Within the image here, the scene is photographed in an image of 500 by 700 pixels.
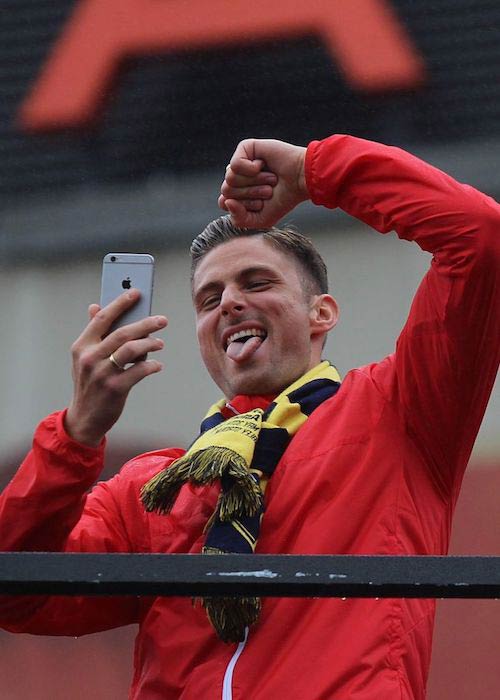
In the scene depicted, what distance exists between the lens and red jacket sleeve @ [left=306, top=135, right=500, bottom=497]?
171cm

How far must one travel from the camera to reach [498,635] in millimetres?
3252

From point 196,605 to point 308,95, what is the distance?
2503mm

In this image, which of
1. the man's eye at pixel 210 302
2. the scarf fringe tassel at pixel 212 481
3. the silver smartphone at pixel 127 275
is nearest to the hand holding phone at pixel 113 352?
the silver smartphone at pixel 127 275

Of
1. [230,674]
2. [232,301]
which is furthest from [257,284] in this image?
[230,674]

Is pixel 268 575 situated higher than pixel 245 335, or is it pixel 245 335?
pixel 245 335

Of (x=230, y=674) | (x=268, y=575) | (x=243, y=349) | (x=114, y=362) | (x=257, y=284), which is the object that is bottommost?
(x=230, y=674)

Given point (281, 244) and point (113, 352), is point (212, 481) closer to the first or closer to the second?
point (113, 352)

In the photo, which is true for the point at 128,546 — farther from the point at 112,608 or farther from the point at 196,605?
the point at 196,605

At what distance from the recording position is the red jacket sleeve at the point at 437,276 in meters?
1.71

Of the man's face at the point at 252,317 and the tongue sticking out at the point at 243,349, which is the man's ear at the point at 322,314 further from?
the tongue sticking out at the point at 243,349

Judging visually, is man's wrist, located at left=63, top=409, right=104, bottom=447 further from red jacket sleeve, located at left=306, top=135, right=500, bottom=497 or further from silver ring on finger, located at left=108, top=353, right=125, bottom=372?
red jacket sleeve, located at left=306, top=135, right=500, bottom=497

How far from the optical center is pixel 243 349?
205 cm

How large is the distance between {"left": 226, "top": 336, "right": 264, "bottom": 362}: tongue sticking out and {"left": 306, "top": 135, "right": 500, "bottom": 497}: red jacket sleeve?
30 cm

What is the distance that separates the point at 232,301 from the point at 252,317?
0.04 metres
